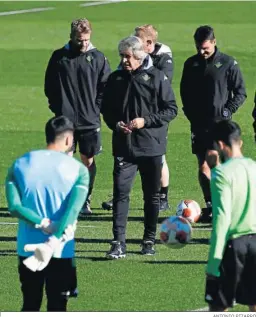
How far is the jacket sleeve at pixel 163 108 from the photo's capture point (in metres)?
13.9

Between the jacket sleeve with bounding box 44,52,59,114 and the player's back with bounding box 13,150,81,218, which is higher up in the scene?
the jacket sleeve with bounding box 44,52,59,114

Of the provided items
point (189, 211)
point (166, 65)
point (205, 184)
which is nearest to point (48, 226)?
point (189, 211)

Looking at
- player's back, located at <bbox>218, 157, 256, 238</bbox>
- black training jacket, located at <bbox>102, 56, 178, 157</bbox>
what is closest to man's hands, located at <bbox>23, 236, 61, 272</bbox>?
player's back, located at <bbox>218, 157, 256, 238</bbox>

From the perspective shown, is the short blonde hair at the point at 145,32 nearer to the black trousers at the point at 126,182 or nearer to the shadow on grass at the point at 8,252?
the black trousers at the point at 126,182

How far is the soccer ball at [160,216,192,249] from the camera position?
1190 cm

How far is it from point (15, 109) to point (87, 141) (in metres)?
8.96

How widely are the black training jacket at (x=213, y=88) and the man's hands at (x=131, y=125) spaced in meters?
1.88

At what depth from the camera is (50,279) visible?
A: 10219mm

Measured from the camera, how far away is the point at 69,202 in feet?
33.0

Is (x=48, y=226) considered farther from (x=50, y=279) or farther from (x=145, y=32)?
(x=145, y=32)

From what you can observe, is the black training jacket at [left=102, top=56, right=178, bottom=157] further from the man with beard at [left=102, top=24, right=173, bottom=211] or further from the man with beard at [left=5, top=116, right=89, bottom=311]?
the man with beard at [left=5, top=116, right=89, bottom=311]

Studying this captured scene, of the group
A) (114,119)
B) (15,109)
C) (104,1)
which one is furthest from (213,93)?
(104,1)

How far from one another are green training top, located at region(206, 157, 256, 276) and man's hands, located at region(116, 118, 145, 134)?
146 inches

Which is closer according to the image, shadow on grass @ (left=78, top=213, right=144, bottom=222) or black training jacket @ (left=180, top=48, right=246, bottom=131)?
black training jacket @ (left=180, top=48, right=246, bottom=131)
